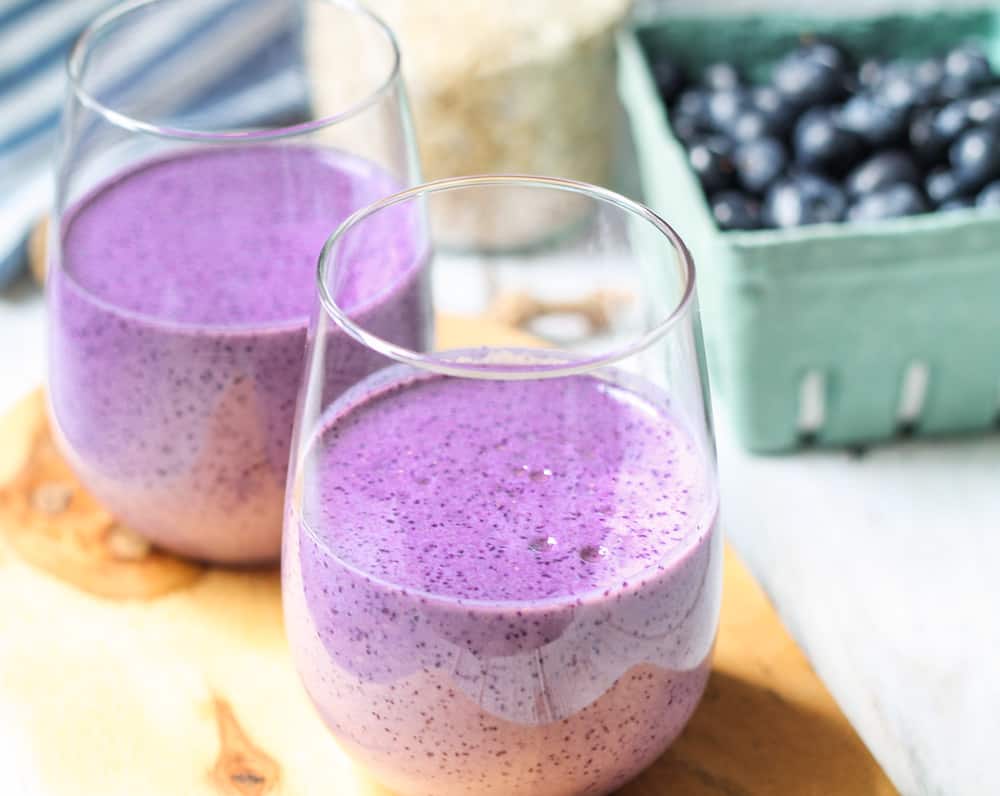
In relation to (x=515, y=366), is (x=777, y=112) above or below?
below

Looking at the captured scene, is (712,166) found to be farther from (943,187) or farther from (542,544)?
(542,544)

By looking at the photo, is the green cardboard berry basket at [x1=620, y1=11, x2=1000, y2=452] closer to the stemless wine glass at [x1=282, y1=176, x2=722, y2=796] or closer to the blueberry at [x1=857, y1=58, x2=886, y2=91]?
the blueberry at [x1=857, y1=58, x2=886, y2=91]

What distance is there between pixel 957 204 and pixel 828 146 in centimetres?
13

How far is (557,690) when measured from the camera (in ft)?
2.25

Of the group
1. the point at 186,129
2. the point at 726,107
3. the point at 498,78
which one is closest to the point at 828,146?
the point at 726,107

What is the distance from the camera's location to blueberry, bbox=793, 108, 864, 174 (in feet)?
4.20

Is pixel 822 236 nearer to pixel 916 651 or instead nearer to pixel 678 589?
pixel 916 651

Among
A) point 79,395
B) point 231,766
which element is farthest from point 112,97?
point 231,766

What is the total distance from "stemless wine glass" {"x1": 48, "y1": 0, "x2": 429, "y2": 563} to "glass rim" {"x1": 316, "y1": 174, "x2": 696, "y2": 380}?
132 mm

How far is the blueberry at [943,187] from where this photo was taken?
1226 millimetres

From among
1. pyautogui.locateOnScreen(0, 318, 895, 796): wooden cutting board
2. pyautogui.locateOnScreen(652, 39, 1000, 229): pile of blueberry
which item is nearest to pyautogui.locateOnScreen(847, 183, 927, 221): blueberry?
pyautogui.locateOnScreen(652, 39, 1000, 229): pile of blueberry

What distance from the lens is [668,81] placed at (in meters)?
Answer: 1.41

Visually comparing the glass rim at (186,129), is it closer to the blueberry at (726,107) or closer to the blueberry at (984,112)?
the blueberry at (726,107)

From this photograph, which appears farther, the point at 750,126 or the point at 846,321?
the point at 750,126
